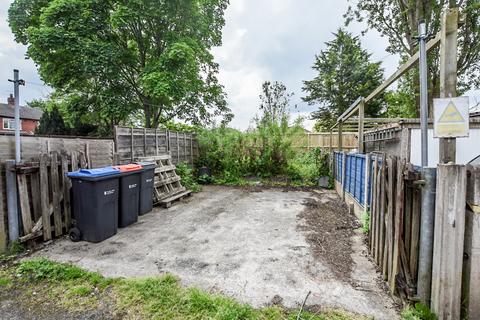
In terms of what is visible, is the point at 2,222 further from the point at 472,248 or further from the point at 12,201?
the point at 472,248

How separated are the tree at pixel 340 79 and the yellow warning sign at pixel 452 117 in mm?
20734

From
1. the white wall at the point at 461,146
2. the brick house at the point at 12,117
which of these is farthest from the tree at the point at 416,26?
the brick house at the point at 12,117

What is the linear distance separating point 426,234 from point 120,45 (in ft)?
42.0

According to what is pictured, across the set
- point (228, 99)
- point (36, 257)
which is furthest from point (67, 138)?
point (228, 99)

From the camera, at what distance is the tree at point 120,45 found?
8.80 m

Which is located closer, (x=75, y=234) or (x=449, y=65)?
(x=449, y=65)

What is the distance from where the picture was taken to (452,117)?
6.18 ft

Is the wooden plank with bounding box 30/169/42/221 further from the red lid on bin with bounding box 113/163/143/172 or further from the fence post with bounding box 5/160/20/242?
the red lid on bin with bounding box 113/163/143/172

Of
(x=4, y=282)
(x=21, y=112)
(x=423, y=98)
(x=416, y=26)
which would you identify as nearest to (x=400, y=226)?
(x=423, y=98)

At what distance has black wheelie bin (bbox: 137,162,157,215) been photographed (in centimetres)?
495

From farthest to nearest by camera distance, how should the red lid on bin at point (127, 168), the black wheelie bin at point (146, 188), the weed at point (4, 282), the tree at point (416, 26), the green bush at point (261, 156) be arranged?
the green bush at point (261, 156) → the tree at point (416, 26) → the black wheelie bin at point (146, 188) → the red lid on bin at point (127, 168) → the weed at point (4, 282)

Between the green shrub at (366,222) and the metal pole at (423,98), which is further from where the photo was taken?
the green shrub at (366,222)

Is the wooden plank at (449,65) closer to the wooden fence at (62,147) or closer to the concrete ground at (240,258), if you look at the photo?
the concrete ground at (240,258)

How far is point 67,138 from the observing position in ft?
13.8
